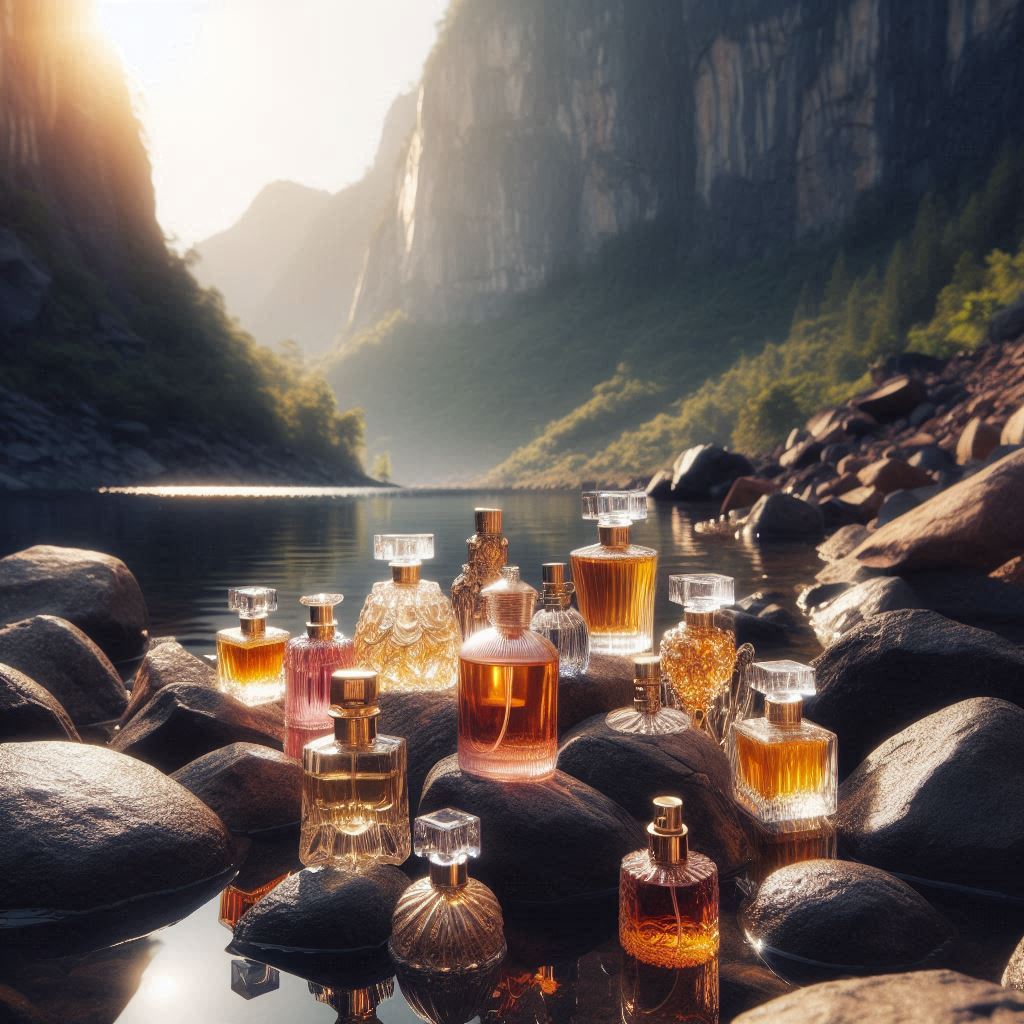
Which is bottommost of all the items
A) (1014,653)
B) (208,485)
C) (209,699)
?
(208,485)

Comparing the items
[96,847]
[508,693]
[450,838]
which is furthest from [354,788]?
[96,847]

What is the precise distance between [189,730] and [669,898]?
11.1ft

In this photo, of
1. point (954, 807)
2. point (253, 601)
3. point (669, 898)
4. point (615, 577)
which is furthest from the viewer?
point (253, 601)

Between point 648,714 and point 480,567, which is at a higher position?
point 480,567

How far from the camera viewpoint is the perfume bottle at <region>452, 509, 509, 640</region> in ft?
17.2

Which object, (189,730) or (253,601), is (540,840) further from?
(189,730)

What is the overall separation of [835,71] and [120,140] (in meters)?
86.4

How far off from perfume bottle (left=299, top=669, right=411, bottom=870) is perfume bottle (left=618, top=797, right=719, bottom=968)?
1036 millimetres

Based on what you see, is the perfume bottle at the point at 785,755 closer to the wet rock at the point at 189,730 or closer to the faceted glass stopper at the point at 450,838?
the faceted glass stopper at the point at 450,838

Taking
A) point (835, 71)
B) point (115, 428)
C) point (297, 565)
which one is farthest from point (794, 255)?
point (297, 565)

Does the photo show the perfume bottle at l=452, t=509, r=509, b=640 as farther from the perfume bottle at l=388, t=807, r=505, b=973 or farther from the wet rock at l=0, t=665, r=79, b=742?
the wet rock at l=0, t=665, r=79, b=742

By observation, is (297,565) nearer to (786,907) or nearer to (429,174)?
(786,907)

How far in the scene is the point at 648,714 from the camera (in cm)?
470

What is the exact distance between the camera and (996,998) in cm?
244
